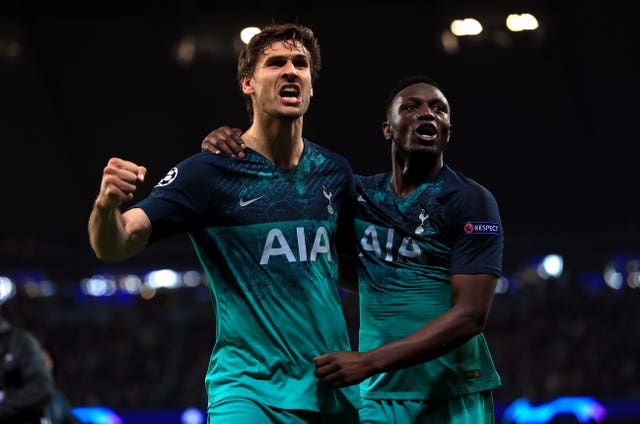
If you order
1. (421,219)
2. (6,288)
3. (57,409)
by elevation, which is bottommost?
(57,409)

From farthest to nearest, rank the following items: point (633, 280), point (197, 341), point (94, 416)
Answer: point (197, 341)
point (633, 280)
point (94, 416)

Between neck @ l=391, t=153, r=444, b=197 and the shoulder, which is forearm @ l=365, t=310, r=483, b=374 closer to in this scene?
the shoulder

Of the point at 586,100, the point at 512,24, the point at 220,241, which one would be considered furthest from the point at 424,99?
the point at 586,100

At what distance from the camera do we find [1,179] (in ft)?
79.6

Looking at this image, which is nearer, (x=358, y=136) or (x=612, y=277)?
(x=358, y=136)

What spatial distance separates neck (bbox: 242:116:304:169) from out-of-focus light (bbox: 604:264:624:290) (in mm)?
19756

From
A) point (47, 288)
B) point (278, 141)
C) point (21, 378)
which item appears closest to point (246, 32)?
point (47, 288)

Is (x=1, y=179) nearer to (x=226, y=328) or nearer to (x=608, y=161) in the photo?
(x=608, y=161)

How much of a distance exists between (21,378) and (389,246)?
3.60 metres

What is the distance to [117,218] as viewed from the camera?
10.7 ft

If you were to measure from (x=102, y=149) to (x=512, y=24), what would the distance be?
982 cm

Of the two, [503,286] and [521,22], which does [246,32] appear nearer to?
[521,22]

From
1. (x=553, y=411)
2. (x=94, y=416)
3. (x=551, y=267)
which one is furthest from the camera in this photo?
(x=551, y=267)

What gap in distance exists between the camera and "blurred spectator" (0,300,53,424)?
6.63 metres
